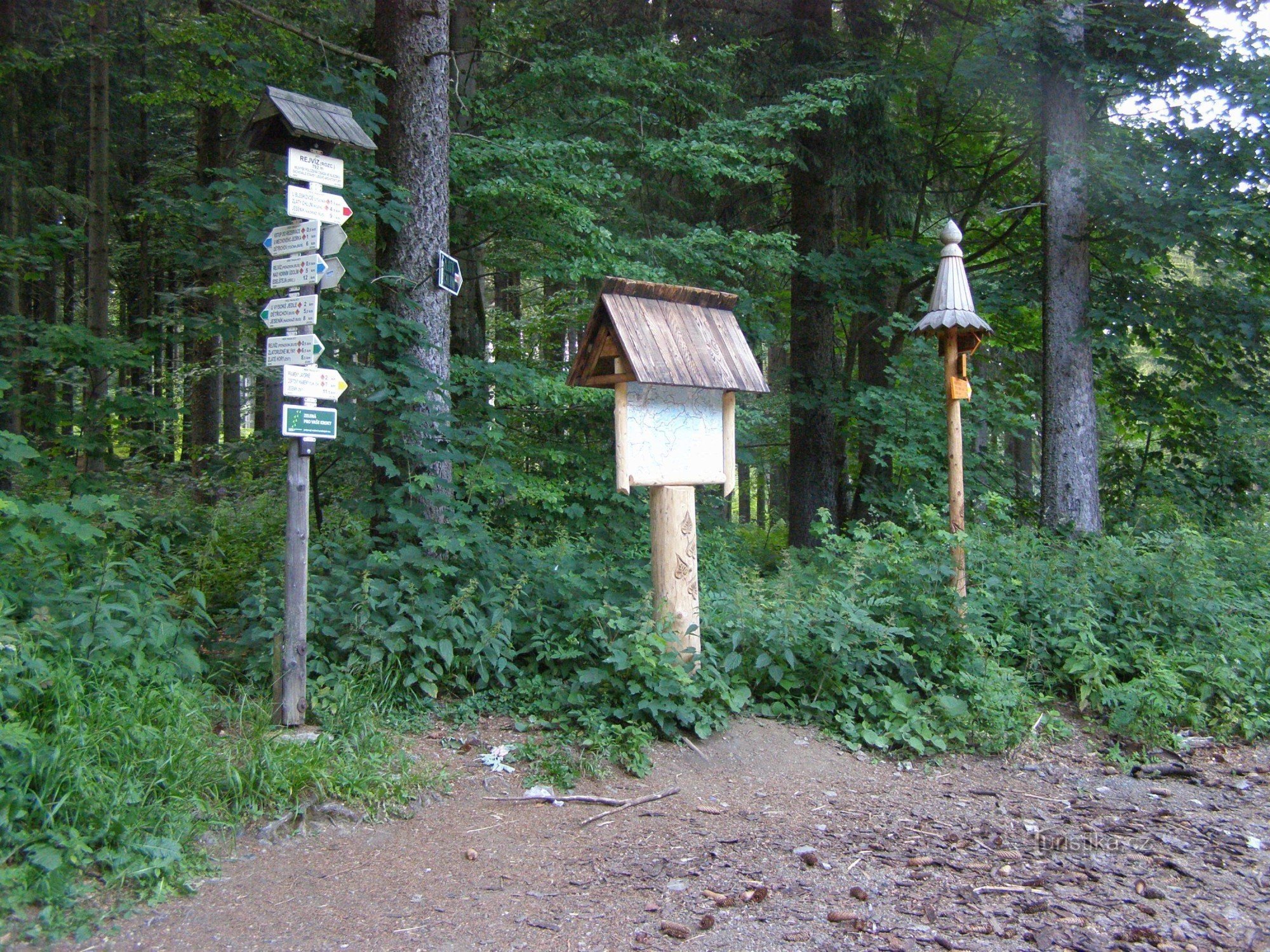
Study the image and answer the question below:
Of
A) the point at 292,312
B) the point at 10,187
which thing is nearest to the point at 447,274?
the point at 292,312

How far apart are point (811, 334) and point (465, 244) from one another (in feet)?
16.6

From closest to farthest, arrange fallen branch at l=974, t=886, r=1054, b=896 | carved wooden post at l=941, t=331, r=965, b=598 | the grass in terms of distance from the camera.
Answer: the grass → fallen branch at l=974, t=886, r=1054, b=896 → carved wooden post at l=941, t=331, r=965, b=598

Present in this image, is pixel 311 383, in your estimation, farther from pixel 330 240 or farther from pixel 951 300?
pixel 951 300

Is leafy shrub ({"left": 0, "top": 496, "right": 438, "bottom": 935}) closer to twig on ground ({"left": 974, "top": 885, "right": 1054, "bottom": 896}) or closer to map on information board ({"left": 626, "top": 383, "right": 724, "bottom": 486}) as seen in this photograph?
map on information board ({"left": 626, "top": 383, "right": 724, "bottom": 486})

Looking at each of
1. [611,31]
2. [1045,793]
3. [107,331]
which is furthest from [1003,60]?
[107,331]

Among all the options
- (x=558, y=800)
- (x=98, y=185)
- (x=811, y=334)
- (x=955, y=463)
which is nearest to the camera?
(x=558, y=800)

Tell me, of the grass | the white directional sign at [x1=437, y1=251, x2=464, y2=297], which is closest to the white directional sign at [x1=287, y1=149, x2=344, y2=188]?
the white directional sign at [x1=437, y1=251, x2=464, y2=297]

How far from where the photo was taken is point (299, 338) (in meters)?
5.00

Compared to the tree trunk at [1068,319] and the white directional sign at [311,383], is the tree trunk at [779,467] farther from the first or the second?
the white directional sign at [311,383]

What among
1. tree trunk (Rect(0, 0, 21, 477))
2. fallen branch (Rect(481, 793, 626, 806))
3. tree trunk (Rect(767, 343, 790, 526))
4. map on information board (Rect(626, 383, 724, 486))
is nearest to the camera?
fallen branch (Rect(481, 793, 626, 806))

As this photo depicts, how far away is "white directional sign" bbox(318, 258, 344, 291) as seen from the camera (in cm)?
504

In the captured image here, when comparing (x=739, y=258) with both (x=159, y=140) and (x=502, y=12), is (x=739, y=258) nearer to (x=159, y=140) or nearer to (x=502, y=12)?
(x=502, y=12)

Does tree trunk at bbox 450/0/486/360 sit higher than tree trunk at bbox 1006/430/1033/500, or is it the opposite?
tree trunk at bbox 450/0/486/360

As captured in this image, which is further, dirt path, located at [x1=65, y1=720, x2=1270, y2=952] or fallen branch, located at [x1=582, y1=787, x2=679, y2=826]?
fallen branch, located at [x1=582, y1=787, x2=679, y2=826]
